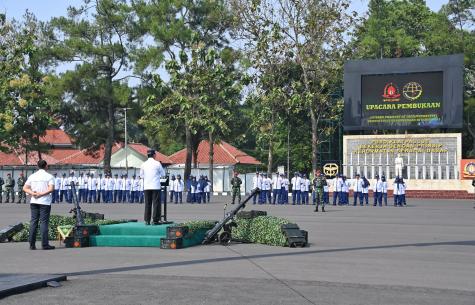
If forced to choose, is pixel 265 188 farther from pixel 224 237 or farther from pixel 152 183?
pixel 152 183

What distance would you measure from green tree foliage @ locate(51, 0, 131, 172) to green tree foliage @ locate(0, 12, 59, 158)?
63.2 inches

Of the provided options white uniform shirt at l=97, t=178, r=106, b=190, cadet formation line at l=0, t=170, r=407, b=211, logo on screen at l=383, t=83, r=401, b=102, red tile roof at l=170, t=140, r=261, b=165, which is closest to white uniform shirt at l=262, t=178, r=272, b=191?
cadet formation line at l=0, t=170, r=407, b=211

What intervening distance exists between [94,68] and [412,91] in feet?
79.2

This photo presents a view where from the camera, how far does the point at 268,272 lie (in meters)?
12.4

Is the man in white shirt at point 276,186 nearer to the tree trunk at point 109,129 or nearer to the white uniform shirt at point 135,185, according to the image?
the white uniform shirt at point 135,185

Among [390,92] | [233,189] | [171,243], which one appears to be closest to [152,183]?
[171,243]

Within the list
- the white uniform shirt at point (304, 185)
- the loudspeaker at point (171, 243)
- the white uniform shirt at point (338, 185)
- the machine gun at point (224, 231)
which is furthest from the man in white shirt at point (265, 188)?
the loudspeaker at point (171, 243)

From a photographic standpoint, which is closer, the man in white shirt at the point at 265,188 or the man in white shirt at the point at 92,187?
the man in white shirt at the point at 265,188

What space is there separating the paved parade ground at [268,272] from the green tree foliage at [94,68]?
43018 millimetres

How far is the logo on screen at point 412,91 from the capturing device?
50.5 m

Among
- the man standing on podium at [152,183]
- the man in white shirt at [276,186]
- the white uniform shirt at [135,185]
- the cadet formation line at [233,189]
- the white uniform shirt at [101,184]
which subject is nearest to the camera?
the man standing on podium at [152,183]

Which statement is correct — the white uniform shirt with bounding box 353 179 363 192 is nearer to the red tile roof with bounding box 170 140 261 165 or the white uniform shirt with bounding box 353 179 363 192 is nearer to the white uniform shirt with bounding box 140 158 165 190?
the white uniform shirt with bounding box 140 158 165 190

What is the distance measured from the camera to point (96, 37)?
60.5m

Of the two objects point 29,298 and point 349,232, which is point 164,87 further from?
point 29,298
